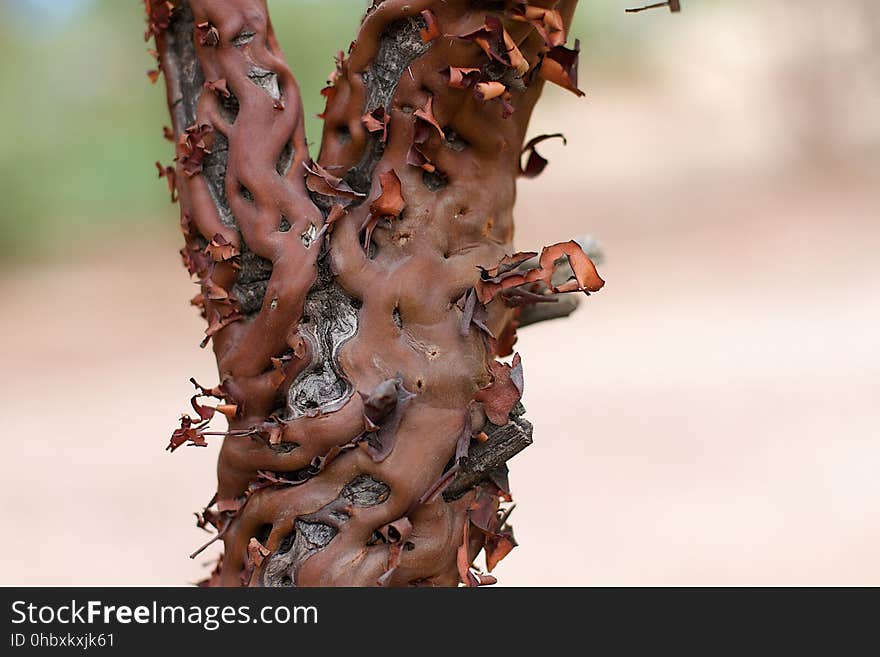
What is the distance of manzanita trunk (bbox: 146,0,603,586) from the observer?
689 millimetres

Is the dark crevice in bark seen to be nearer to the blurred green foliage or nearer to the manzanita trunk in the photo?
the manzanita trunk

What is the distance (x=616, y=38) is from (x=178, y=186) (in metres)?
4.49

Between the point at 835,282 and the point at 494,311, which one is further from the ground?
the point at 835,282

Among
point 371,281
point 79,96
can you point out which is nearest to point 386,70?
point 371,281

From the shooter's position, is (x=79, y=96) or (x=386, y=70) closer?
(x=386, y=70)

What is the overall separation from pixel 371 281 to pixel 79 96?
421 centimetres

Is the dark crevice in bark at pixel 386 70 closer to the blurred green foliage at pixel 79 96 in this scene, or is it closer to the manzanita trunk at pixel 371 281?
the manzanita trunk at pixel 371 281

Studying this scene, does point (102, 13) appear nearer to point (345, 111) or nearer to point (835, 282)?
point (835, 282)

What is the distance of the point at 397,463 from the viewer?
2.25 feet

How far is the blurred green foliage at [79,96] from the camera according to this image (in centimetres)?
432

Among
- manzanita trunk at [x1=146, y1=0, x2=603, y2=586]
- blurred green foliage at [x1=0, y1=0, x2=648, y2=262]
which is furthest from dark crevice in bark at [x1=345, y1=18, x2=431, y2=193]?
blurred green foliage at [x1=0, y1=0, x2=648, y2=262]

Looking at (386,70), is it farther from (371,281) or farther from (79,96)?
(79,96)

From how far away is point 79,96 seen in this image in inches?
175

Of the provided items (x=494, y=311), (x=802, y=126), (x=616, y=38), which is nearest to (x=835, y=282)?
(x=802, y=126)
